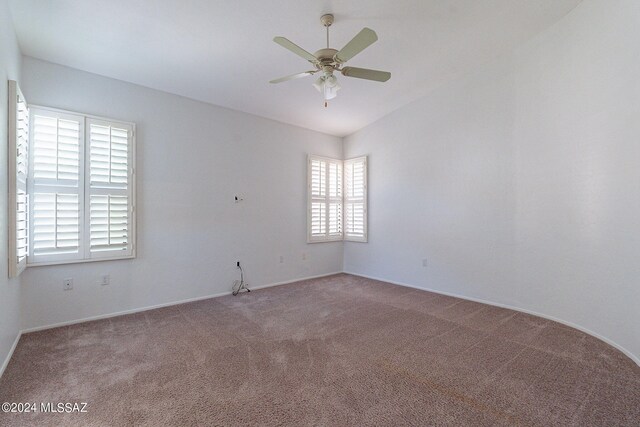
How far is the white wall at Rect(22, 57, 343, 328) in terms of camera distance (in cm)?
313

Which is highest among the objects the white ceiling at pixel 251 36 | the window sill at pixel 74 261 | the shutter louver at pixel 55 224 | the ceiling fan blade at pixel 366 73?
the white ceiling at pixel 251 36

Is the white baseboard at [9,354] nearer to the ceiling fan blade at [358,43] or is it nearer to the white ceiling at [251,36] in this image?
the white ceiling at [251,36]

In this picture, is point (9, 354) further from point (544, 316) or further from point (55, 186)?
point (544, 316)

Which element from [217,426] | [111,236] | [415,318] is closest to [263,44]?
[111,236]

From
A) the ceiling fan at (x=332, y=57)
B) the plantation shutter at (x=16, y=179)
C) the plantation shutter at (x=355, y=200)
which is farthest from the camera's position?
the plantation shutter at (x=355, y=200)

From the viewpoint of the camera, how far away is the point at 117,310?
3434mm

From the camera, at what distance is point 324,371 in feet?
7.38

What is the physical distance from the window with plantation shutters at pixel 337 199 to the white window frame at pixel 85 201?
9.07 ft

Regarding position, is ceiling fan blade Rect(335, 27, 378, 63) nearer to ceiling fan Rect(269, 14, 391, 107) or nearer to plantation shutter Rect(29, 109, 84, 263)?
ceiling fan Rect(269, 14, 391, 107)

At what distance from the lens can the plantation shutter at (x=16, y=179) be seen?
2395 millimetres

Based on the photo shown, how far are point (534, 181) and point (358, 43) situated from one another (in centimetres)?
285

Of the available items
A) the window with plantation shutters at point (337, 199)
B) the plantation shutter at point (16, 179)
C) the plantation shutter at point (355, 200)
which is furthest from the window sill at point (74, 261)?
the plantation shutter at point (355, 200)

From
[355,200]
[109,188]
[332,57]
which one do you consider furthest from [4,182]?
A: [355,200]

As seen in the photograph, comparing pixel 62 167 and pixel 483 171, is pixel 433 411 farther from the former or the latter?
pixel 62 167
